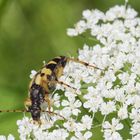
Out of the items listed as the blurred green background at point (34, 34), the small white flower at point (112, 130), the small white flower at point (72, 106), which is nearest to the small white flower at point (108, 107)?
the small white flower at point (112, 130)

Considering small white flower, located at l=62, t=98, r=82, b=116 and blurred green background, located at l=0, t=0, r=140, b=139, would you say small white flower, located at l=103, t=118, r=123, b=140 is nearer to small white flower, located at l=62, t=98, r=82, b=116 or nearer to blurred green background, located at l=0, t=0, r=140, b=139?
small white flower, located at l=62, t=98, r=82, b=116

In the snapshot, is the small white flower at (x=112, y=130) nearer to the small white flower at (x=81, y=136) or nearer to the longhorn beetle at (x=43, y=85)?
the small white flower at (x=81, y=136)

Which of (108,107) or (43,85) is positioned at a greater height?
(43,85)

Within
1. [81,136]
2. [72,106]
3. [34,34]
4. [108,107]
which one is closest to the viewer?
[81,136]

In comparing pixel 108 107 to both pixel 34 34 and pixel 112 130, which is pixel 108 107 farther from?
pixel 34 34

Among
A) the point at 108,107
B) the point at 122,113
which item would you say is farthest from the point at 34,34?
the point at 122,113

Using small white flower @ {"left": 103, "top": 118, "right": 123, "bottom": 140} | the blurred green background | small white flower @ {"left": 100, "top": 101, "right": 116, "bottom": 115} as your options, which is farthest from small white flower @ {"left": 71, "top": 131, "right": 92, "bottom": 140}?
the blurred green background
